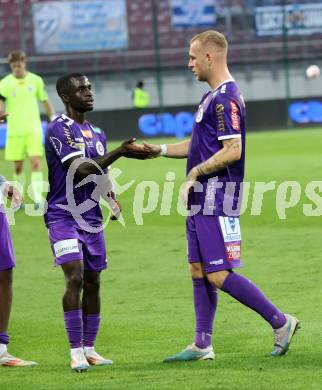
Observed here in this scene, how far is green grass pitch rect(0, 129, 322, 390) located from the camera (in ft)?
22.5

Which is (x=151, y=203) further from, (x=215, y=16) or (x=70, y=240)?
(x=215, y=16)

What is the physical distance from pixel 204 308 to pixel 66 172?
4.30 ft

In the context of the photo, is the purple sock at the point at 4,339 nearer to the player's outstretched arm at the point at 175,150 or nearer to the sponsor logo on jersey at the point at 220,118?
the player's outstretched arm at the point at 175,150

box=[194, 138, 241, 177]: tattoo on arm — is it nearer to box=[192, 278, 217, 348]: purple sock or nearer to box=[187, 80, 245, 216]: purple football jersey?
box=[187, 80, 245, 216]: purple football jersey

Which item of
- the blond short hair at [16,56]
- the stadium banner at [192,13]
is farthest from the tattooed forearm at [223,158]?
the stadium banner at [192,13]

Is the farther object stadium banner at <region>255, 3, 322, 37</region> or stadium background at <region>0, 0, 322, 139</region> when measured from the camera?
stadium banner at <region>255, 3, 322, 37</region>

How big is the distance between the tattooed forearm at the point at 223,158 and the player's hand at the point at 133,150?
549mm

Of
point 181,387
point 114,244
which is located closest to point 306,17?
point 114,244

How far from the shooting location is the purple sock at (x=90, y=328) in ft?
25.1

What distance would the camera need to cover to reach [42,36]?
117 feet

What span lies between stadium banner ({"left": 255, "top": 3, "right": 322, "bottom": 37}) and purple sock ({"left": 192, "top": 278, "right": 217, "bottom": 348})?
28.9 metres

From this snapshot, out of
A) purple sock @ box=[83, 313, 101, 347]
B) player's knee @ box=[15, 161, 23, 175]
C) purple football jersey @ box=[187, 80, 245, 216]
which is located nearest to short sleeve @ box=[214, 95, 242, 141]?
purple football jersey @ box=[187, 80, 245, 216]

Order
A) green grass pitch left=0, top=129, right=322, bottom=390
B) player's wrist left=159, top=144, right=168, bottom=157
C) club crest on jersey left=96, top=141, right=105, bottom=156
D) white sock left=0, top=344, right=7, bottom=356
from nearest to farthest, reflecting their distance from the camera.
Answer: green grass pitch left=0, top=129, right=322, bottom=390 < club crest on jersey left=96, top=141, right=105, bottom=156 < white sock left=0, top=344, right=7, bottom=356 < player's wrist left=159, top=144, right=168, bottom=157

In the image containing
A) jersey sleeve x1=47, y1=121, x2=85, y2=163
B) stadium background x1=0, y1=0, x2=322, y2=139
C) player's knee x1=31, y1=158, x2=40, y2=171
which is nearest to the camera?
jersey sleeve x1=47, y1=121, x2=85, y2=163
